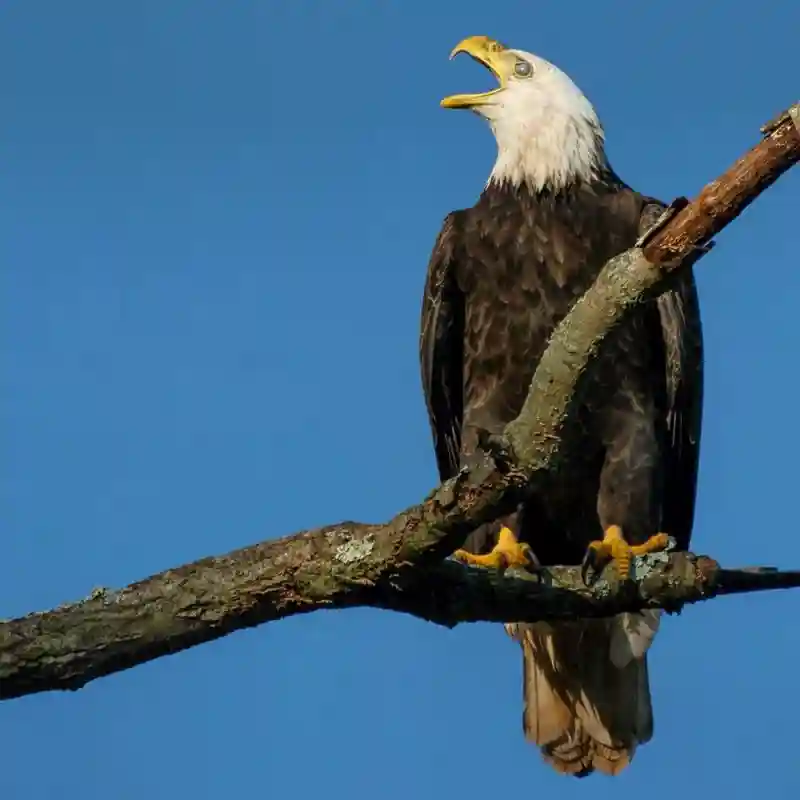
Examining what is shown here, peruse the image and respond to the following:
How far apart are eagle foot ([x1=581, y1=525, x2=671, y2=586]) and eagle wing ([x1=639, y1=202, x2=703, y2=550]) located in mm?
746

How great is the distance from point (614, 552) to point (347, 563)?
68.5 inches

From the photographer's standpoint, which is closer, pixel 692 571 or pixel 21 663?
pixel 21 663

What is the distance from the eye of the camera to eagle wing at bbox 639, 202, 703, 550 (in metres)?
6.35

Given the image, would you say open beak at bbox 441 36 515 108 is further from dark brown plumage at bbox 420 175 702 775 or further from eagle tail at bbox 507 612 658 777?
eagle tail at bbox 507 612 658 777

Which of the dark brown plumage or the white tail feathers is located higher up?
the dark brown plumage

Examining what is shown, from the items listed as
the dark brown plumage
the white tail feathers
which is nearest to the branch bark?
the dark brown plumage

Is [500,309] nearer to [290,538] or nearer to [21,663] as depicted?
[290,538]

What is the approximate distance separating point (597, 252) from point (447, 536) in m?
2.93

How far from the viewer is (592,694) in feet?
22.9

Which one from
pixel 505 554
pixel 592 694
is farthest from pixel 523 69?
pixel 592 694

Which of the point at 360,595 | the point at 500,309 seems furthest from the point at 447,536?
the point at 500,309

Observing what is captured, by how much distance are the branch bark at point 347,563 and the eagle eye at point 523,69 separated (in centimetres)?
374

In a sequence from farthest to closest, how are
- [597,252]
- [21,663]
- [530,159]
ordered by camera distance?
[530,159]
[597,252]
[21,663]

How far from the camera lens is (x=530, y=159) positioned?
6934mm
